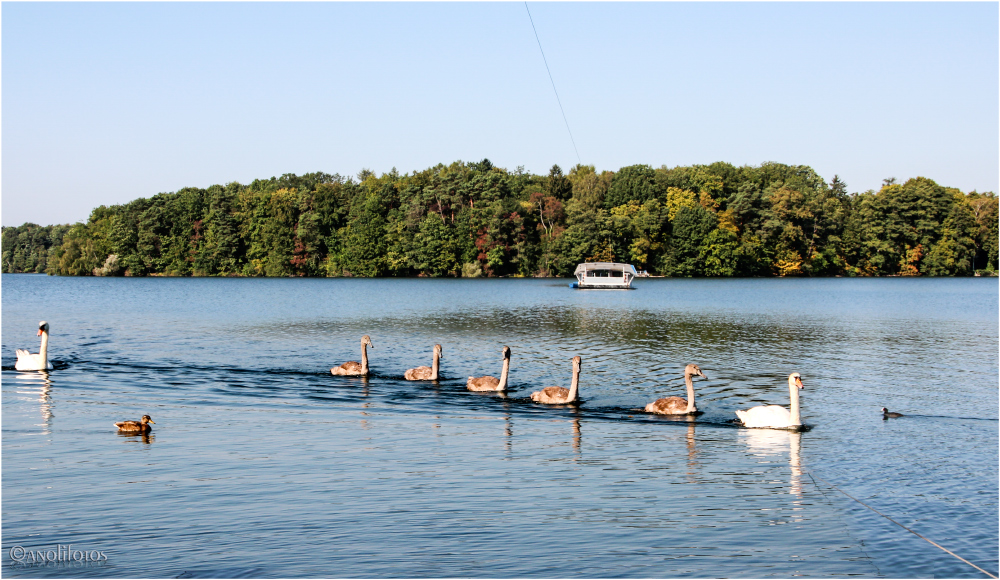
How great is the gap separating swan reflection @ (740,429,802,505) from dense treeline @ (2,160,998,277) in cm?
10581

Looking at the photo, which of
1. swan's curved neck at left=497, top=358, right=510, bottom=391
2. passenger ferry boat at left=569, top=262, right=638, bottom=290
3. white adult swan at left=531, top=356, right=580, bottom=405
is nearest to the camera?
white adult swan at left=531, top=356, right=580, bottom=405

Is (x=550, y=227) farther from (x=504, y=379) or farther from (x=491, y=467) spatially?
(x=491, y=467)

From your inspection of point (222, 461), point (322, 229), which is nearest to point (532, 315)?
point (222, 461)

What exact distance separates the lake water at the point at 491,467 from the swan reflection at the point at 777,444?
9 centimetres

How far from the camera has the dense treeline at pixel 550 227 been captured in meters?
127

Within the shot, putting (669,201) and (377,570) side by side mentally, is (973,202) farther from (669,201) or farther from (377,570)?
(377,570)

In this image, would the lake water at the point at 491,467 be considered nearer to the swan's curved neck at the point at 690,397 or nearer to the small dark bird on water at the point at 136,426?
the small dark bird on water at the point at 136,426

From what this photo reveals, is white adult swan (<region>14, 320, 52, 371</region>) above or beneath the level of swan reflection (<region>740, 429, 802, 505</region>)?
above

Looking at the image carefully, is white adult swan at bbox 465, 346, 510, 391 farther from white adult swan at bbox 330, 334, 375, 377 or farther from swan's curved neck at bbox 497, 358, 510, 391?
white adult swan at bbox 330, 334, 375, 377

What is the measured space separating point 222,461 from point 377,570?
19.5 feet

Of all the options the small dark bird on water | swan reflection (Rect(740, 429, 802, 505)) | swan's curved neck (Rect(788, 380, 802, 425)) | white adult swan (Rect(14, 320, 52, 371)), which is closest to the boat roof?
white adult swan (Rect(14, 320, 52, 371))

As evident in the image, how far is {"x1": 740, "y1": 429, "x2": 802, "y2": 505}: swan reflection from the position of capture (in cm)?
1414

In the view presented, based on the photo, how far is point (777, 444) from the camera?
1602 cm

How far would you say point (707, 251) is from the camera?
125688 mm
